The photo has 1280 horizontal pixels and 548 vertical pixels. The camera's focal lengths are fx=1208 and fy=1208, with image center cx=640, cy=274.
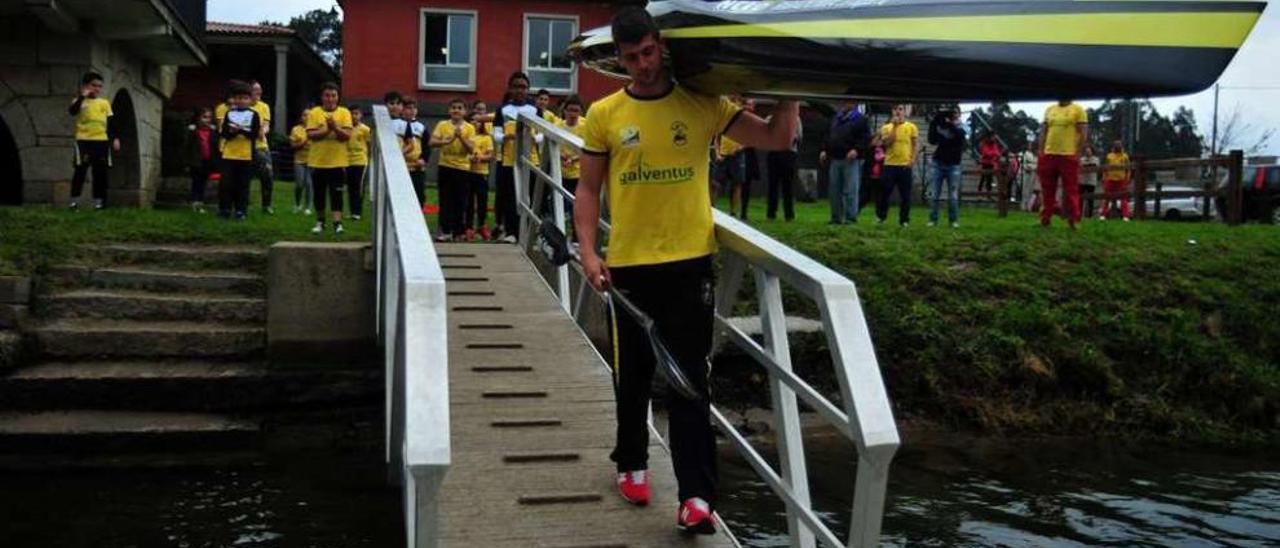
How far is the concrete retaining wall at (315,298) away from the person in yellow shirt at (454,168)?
2.28 metres

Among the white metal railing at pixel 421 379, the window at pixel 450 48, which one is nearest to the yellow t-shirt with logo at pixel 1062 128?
the white metal railing at pixel 421 379

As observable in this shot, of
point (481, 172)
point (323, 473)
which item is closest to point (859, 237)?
point (481, 172)

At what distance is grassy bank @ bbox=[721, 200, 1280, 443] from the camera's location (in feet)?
31.0

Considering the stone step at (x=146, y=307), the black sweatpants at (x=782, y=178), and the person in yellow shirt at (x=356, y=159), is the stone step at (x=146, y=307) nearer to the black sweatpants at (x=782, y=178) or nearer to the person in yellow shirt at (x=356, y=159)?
the person in yellow shirt at (x=356, y=159)

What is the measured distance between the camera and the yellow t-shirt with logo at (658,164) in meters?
4.16

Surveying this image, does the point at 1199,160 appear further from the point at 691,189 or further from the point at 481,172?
the point at 691,189

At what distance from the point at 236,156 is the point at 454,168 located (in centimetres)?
319

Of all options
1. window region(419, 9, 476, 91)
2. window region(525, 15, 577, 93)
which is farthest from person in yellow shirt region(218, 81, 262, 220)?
window region(525, 15, 577, 93)

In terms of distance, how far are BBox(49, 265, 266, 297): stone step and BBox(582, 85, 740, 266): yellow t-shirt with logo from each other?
5.59 meters

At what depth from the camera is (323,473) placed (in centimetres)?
751

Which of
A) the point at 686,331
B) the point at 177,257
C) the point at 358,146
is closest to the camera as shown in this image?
the point at 686,331

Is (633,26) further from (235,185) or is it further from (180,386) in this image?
(235,185)

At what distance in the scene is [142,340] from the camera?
8.27 metres

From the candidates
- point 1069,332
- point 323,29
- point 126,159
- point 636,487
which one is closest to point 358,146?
point 126,159
